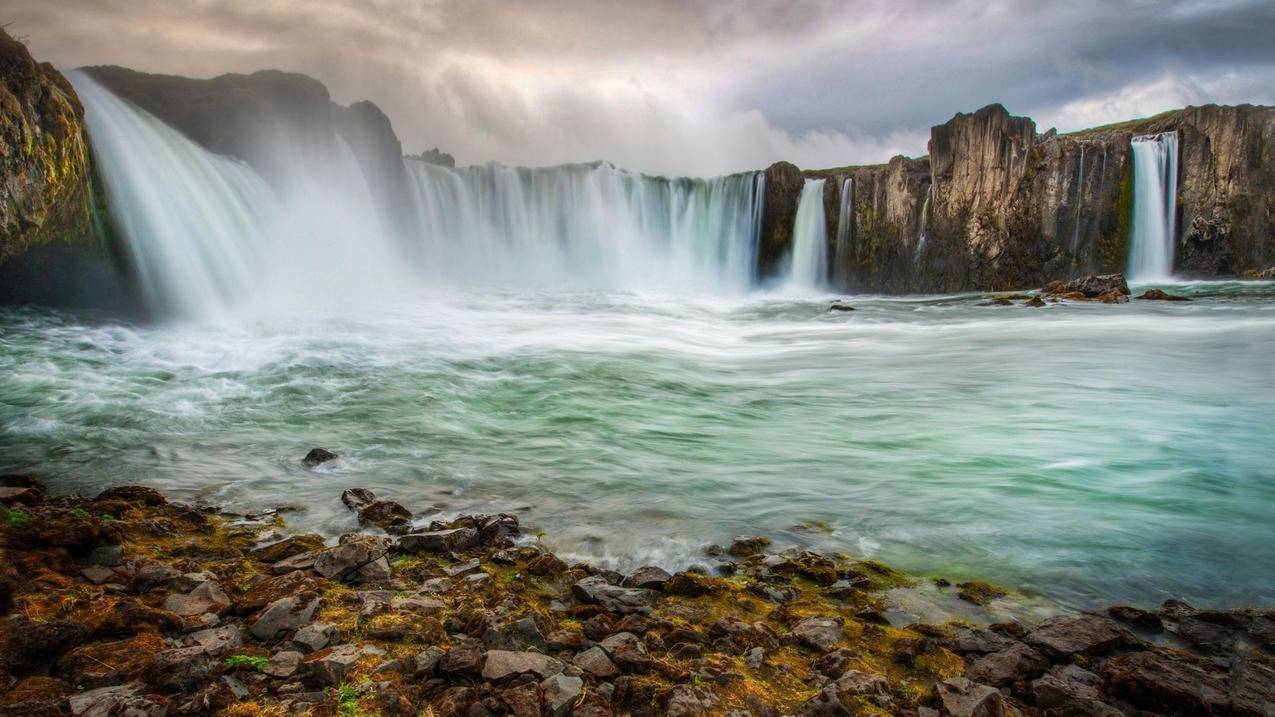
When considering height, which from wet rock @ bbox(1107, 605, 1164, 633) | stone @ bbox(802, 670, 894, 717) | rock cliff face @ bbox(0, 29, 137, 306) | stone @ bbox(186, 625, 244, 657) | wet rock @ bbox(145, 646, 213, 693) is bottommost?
wet rock @ bbox(1107, 605, 1164, 633)

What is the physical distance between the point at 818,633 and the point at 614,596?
1046mm

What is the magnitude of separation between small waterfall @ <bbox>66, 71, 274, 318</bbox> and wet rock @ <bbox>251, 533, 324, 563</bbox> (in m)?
12.6

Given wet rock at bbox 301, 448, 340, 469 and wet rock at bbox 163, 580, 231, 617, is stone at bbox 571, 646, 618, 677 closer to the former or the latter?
wet rock at bbox 163, 580, 231, 617

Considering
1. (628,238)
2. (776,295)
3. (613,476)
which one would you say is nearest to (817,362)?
(613,476)

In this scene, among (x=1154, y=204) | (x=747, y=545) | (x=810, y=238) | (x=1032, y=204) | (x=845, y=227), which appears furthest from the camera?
(x=810, y=238)

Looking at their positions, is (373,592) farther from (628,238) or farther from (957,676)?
(628,238)

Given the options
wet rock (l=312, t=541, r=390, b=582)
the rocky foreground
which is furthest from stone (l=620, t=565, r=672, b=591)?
wet rock (l=312, t=541, r=390, b=582)

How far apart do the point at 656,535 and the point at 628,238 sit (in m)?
33.7

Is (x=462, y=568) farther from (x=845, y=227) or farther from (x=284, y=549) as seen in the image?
(x=845, y=227)

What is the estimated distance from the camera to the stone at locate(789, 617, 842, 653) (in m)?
3.07

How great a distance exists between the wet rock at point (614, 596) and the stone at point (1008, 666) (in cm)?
153

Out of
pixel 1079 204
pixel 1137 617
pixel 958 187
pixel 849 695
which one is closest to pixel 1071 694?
pixel 849 695

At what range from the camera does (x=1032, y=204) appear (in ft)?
93.6

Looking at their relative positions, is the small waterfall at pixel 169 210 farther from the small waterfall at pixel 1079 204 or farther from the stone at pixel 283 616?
the small waterfall at pixel 1079 204
